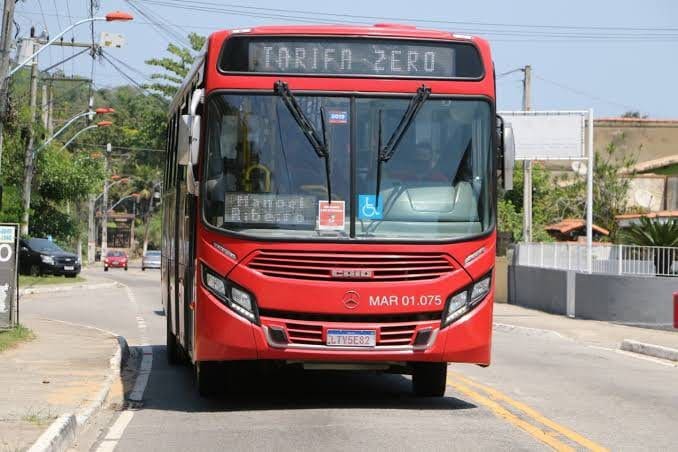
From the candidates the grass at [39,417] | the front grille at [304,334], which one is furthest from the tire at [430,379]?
the grass at [39,417]

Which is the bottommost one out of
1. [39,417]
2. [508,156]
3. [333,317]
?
[39,417]

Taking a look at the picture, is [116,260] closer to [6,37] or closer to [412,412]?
[6,37]

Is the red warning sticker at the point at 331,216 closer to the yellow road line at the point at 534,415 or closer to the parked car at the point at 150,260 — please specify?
the yellow road line at the point at 534,415

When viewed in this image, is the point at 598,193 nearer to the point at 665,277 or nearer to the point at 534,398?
the point at 665,277

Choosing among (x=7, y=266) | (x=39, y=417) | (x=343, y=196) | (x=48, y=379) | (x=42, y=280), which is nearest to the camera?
(x=39, y=417)

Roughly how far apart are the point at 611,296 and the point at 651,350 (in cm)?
842

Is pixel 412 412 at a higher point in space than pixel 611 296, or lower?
higher

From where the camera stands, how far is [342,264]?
1109 cm

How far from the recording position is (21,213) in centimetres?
4228

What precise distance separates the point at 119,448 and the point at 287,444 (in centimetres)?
125

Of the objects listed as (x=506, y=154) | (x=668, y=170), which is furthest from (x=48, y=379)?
(x=668, y=170)

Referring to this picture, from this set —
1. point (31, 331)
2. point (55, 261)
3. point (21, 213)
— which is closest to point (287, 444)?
point (31, 331)

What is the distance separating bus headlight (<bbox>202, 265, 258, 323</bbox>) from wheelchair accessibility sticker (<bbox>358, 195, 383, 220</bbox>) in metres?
1.25

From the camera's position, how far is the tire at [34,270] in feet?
162
